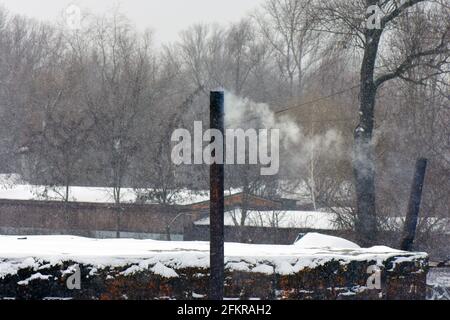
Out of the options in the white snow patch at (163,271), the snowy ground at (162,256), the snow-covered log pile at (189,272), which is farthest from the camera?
the white snow patch at (163,271)

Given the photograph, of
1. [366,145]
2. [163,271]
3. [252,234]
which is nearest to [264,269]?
[163,271]

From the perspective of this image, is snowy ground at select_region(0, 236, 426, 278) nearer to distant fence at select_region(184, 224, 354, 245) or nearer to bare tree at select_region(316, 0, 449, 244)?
bare tree at select_region(316, 0, 449, 244)

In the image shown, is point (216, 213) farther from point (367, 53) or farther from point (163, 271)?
point (367, 53)

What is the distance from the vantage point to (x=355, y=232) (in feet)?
80.1

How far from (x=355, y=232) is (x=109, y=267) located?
15.2 m

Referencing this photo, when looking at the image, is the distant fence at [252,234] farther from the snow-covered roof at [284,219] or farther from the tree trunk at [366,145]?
the tree trunk at [366,145]

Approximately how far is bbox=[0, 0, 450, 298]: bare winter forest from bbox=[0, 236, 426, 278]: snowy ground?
36.7ft

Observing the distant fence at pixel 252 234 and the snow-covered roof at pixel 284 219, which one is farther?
the snow-covered roof at pixel 284 219

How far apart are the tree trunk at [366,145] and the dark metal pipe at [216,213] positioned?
1388 centimetres

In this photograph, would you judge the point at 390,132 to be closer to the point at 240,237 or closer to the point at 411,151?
the point at 411,151

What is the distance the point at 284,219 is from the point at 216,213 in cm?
2148

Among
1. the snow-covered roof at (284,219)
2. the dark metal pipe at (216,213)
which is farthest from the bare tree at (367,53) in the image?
the dark metal pipe at (216,213)

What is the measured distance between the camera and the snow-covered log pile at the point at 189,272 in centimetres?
1041
